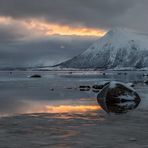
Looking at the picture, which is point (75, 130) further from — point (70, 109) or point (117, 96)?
point (117, 96)

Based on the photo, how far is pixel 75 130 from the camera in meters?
A: 17.0

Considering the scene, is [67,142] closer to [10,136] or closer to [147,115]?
[10,136]

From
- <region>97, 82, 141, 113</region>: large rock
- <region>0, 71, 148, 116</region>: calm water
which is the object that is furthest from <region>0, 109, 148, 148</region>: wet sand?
<region>97, 82, 141, 113</region>: large rock

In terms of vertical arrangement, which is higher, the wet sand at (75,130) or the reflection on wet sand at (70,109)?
the wet sand at (75,130)

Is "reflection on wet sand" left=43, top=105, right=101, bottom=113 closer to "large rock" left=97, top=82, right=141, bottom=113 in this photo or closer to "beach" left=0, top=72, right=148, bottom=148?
"beach" left=0, top=72, right=148, bottom=148

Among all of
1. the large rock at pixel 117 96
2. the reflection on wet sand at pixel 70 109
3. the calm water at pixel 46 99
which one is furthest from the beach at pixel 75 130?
the large rock at pixel 117 96

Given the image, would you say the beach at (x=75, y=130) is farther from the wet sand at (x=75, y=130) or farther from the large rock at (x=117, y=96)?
the large rock at (x=117, y=96)

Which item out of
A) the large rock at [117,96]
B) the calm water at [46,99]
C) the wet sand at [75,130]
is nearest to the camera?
the wet sand at [75,130]

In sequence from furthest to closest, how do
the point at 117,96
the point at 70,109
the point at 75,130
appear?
the point at 117,96 < the point at 70,109 < the point at 75,130

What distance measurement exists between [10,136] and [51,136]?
153 cm

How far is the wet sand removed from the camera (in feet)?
46.5

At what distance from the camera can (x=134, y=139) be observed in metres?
14.9

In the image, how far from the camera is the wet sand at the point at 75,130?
46.5ft

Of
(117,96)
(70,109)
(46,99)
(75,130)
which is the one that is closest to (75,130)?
(75,130)
